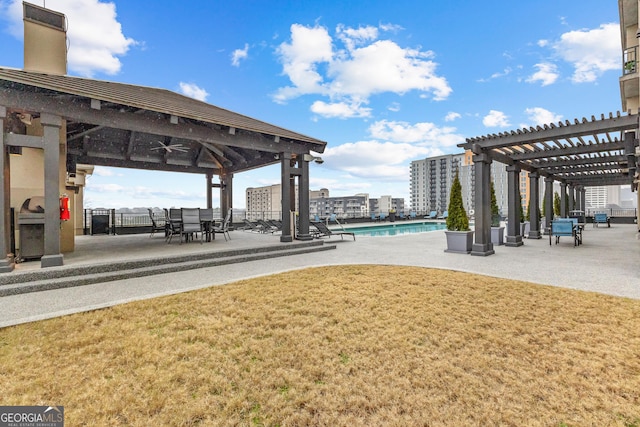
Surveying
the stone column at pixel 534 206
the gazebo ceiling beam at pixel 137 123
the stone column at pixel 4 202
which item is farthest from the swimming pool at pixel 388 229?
the stone column at pixel 4 202

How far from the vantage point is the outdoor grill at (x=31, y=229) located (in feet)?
16.6

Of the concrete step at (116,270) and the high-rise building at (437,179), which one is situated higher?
the high-rise building at (437,179)

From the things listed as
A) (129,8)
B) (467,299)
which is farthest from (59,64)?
(467,299)

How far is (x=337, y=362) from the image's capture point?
2.36 meters

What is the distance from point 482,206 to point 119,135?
38.5 ft

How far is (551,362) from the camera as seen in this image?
2352 millimetres

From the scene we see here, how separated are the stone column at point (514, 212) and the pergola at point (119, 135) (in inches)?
261

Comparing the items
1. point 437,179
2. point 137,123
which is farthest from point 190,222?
point 437,179

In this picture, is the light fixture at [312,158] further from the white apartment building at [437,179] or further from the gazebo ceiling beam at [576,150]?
the white apartment building at [437,179]

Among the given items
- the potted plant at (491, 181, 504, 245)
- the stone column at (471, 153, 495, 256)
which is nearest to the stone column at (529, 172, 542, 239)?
the potted plant at (491, 181, 504, 245)

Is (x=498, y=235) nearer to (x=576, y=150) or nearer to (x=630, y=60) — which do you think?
(x=576, y=150)

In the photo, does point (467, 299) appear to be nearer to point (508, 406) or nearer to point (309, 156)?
point (508, 406)

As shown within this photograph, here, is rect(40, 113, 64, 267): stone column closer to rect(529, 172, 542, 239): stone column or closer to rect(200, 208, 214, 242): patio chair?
rect(200, 208, 214, 242): patio chair

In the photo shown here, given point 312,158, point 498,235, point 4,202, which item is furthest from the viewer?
point 498,235
